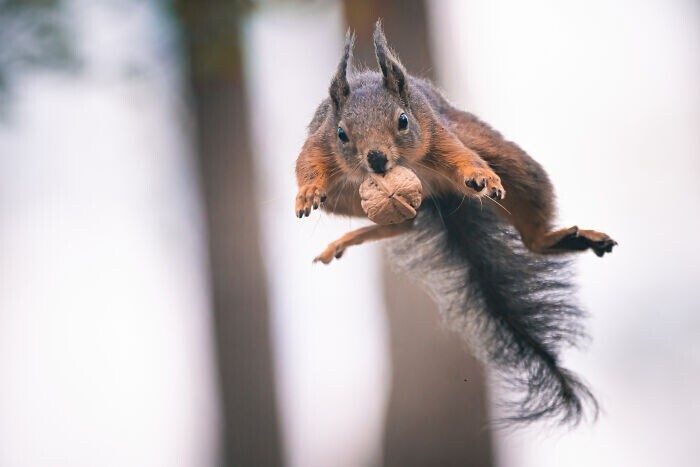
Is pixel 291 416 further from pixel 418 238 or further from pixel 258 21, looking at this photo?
pixel 258 21

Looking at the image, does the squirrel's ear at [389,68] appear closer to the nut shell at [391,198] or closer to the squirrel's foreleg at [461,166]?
the squirrel's foreleg at [461,166]

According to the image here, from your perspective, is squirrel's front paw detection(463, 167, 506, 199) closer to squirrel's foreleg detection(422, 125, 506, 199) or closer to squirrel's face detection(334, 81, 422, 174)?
squirrel's foreleg detection(422, 125, 506, 199)

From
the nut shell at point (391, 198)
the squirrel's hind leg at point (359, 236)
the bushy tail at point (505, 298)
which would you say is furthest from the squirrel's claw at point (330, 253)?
the nut shell at point (391, 198)

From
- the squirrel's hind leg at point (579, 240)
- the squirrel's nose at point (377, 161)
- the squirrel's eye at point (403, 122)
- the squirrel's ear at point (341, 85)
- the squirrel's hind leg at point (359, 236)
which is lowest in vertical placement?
the squirrel's hind leg at point (579, 240)

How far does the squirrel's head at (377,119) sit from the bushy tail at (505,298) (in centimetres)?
27

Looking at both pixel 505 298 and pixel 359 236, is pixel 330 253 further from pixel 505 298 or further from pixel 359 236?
pixel 505 298

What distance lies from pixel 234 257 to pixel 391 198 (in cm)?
78

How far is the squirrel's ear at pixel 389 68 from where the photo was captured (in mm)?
926

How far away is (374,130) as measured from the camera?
948 mm

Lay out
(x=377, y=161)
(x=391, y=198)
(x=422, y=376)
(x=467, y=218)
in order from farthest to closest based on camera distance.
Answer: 1. (x=422, y=376)
2. (x=467, y=218)
3. (x=377, y=161)
4. (x=391, y=198)

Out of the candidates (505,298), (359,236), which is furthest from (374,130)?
(505,298)

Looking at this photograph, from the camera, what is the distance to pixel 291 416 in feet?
4.80

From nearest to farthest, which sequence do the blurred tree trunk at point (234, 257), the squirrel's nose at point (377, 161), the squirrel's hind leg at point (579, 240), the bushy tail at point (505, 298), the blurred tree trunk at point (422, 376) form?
the squirrel's nose at point (377, 161) → the squirrel's hind leg at point (579, 240) → the bushy tail at point (505, 298) → the blurred tree trunk at point (422, 376) → the blurred tree trunk at point (234, 257)

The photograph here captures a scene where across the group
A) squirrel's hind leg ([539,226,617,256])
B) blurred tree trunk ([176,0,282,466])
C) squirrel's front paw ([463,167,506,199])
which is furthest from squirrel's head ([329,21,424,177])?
blurred tree trunk ([176,0,282,466])
